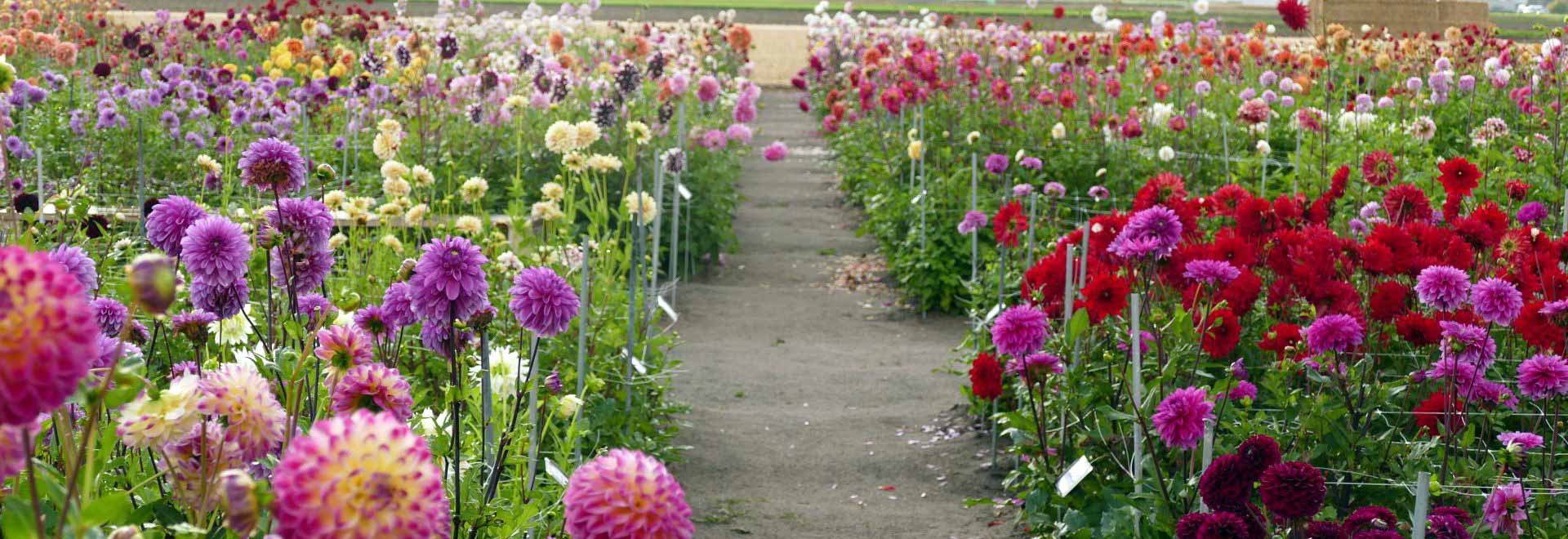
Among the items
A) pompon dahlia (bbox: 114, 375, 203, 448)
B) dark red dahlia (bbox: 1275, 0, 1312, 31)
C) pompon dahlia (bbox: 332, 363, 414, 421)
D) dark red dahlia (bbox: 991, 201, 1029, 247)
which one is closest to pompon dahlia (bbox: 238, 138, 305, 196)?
pompon dahlia (bbox: 332, 363, 414, 421)

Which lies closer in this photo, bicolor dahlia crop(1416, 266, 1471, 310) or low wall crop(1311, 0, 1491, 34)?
bicolor dahlia crop(1416, 266, 1471, 310)

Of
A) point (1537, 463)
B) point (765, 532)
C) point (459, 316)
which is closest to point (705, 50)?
point (765, 532)

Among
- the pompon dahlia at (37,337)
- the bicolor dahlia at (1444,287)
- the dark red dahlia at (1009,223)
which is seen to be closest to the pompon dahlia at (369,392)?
the pompon dahlia at (37,337)

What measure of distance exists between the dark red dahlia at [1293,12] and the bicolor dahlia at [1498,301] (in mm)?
3068

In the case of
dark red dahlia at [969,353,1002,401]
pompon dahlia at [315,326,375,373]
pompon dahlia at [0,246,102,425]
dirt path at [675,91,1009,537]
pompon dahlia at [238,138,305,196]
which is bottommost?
dirt path at [675,91,1009,537]

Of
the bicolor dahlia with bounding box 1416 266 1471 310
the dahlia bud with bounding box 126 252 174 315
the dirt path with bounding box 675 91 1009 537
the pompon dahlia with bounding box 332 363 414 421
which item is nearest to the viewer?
the dahlia bud with bounding box 126 252 174 315

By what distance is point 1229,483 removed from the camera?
201cm

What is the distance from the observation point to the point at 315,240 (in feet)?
6.86

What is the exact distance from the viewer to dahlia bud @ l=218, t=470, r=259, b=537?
775 mm

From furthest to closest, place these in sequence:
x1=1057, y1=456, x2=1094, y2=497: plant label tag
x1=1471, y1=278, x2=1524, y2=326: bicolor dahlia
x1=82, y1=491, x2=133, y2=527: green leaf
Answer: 1. x1=1057, y1=456, x2=1094, y2=497: plant label tag
2. x1=1471, y1=278, x2=1524, y2=326: bicolor dahlia
3. x1=82, y1=491, x2=133, y2=527: green leaf

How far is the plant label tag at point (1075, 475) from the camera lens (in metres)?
3.12

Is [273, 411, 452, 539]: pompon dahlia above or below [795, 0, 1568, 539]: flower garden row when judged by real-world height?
above

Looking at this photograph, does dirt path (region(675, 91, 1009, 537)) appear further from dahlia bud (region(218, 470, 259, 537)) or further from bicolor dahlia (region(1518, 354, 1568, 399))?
dahlia bud (region(218, 470, 259, 537))

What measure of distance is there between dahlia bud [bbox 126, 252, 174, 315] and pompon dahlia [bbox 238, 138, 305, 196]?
1.25 metres
